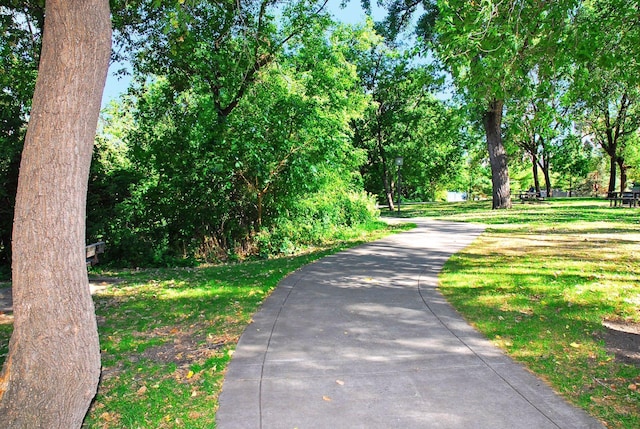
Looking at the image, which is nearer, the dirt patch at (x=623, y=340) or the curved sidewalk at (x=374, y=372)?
the curved sidewalk at (x=374, y=372)

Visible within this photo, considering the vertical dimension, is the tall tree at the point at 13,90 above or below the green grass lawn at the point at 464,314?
above

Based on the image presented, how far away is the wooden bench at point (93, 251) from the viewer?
361 inches

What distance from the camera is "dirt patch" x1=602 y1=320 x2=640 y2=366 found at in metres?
4.10

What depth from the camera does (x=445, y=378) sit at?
12.1ft

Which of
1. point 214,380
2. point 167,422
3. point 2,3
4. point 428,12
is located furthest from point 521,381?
point 428,12

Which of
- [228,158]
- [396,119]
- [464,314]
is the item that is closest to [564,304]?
[464,314]

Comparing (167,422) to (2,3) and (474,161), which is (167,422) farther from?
(474,161)

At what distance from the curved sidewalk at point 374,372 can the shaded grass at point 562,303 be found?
26cm

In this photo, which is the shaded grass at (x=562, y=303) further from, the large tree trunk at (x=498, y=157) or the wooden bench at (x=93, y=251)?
the large tree trunk at (x=498, y=157)

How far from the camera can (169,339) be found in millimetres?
4859

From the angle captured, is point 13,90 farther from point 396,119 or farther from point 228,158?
point 396,119

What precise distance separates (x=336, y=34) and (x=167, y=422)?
15737 mm

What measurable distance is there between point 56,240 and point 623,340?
5.32 metres

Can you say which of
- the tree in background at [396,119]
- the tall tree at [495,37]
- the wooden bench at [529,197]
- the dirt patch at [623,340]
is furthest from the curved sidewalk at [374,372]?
the wooden bench at [529,197]
